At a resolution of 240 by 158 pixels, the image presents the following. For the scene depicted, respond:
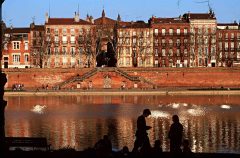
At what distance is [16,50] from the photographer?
108 meters

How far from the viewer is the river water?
3223 centimetres

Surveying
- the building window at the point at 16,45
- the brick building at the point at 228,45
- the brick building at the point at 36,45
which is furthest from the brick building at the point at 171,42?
the building window at the point at 16,45

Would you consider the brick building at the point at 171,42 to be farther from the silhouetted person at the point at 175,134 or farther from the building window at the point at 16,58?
the silhouetted person at the point at 175,134

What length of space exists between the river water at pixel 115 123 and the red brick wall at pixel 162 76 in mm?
20862

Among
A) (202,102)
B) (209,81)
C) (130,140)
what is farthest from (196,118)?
(209,81)

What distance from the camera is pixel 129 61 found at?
113000 millimetres

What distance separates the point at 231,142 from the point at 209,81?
5946cm

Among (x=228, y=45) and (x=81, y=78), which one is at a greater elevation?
(x=228, y=45)

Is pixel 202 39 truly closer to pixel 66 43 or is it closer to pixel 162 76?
pixel 162 76

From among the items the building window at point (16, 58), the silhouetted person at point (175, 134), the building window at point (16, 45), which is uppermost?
the building window at point (16, 45)

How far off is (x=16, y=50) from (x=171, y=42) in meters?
29.2

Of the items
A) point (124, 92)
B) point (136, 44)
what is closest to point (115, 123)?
point (124, 92)

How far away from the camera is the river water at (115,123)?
3223cm

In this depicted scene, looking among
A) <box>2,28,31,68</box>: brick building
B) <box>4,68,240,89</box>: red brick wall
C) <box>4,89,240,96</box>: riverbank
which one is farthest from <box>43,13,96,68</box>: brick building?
<box>4,89,240,96</box>: riverbank
